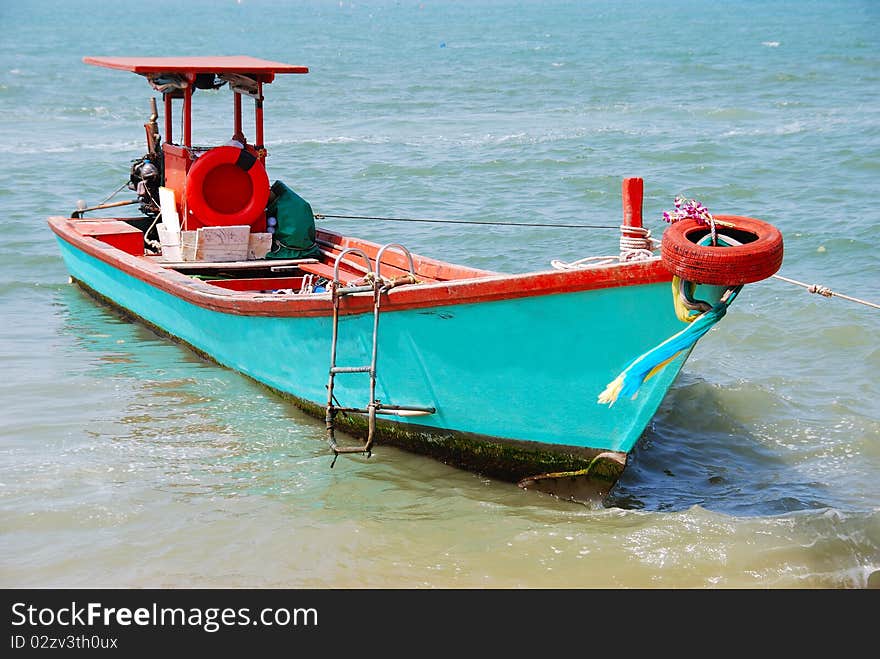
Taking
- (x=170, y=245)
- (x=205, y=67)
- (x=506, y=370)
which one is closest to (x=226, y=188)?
(x=170, y=245)

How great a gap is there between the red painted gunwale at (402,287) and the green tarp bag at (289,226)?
40 centimetres

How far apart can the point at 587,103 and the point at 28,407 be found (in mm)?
22660

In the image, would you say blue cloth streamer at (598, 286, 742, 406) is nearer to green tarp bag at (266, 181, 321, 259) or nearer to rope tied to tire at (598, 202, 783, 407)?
rope tied to tire at (598, 202, 783, 407)

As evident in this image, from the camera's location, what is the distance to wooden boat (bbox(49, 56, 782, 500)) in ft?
16.6

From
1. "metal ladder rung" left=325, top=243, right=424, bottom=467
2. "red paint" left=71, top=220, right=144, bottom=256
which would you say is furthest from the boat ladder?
"red paint" left=71, top=220, right=144, bottom=256

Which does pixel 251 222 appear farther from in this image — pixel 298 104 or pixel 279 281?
pixel 298 104

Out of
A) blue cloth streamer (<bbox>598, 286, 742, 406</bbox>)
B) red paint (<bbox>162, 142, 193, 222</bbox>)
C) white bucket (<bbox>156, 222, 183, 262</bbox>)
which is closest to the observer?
blue cloth streamer (<bbox>598, 286, 742, 406</bbox>)

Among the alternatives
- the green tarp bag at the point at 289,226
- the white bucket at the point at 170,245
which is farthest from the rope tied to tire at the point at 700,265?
the white bucket at the point at 170,245

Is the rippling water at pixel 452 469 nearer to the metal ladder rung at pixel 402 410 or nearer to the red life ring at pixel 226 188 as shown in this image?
the metal ladder rung at pixel 402 410

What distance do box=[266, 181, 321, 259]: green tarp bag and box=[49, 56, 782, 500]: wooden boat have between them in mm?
353

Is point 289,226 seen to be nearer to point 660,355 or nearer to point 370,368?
point 370,368

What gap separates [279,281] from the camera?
838 cm

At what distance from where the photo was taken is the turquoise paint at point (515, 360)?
17.4ft

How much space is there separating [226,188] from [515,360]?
3894 mm
